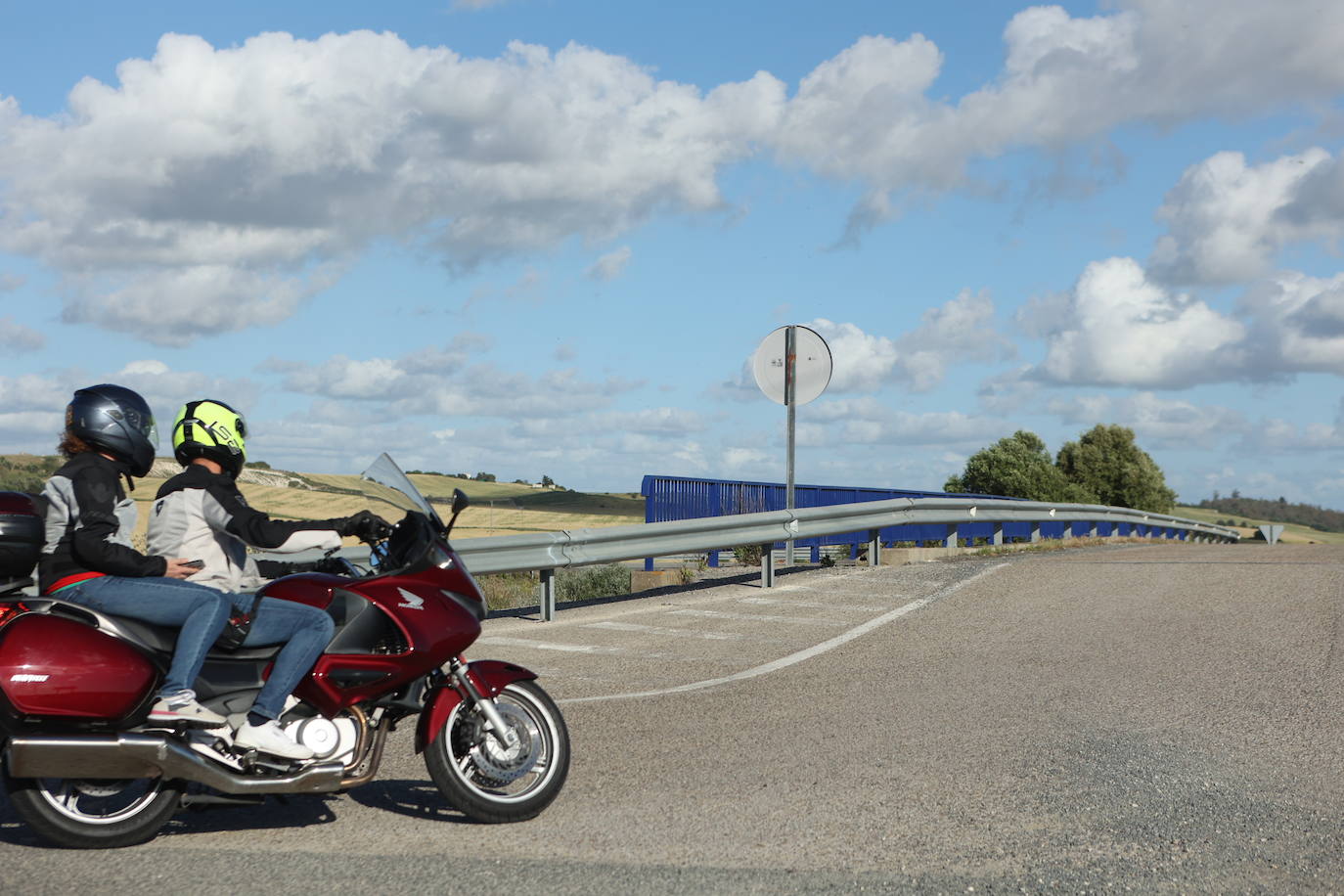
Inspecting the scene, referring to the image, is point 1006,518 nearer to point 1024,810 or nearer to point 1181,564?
point 1181,564

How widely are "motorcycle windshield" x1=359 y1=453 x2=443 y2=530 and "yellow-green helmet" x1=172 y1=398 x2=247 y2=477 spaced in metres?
0.50

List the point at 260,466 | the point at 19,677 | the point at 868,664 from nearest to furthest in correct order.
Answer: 1. the point at 19,677
2. the point at 260,466
3. the point at 868,664

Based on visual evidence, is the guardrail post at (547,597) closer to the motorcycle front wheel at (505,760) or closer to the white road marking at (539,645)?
the white road marking at (539,645)

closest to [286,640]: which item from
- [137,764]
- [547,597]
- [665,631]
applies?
[137,764]

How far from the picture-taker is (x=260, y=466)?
5.52 m

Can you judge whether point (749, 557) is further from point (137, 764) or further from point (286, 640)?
point (137, 764)

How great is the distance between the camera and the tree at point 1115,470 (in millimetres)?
82438

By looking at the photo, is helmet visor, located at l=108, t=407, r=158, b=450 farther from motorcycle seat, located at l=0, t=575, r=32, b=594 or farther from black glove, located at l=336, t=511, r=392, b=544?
black glove, located at l=336, t=511, r=392, b=544

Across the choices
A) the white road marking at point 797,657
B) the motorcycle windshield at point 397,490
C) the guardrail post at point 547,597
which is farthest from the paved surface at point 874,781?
the motorcycle windshield at point 397,490

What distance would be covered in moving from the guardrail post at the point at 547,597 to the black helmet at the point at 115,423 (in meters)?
6.26

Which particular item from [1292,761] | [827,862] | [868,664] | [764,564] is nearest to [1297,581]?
[764,564]

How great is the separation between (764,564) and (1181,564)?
508 cm

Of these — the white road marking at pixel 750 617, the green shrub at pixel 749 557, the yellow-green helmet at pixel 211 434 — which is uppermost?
the yellow-green helmet at pixel 211 434

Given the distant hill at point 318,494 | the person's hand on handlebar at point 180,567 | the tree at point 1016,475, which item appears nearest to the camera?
the person's hand on handlebar at point 180,567
